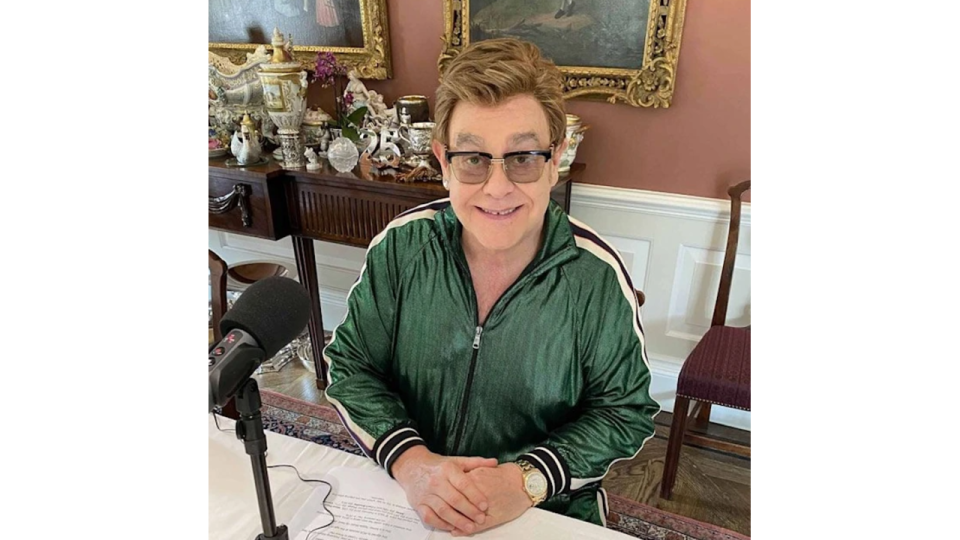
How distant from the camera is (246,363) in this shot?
0.49 m

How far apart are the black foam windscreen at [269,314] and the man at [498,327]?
16.0 inches

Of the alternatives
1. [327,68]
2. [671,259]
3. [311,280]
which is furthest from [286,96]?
[671,259]

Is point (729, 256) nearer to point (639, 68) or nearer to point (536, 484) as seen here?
point (639, 68)

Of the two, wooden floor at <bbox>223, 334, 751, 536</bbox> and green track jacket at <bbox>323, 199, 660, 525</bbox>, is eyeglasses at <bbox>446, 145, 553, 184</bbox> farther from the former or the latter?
wooden floor at <bbox>223, 334, 751, 536</bbox>

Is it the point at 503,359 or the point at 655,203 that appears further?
the point at 655,203

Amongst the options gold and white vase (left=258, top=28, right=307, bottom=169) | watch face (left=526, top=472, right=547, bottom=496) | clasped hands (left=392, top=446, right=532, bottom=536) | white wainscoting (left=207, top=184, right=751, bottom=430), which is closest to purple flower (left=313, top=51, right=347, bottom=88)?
gold and white vase (left=258, top=28, right=307, bottom=169)

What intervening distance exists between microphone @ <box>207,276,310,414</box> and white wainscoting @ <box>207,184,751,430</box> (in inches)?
67.4

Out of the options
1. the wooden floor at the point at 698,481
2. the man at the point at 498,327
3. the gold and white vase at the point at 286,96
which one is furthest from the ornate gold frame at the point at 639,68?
the wooden floor at the point at 698,481

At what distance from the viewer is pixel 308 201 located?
201 cm

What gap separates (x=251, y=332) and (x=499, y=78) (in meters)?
0.58

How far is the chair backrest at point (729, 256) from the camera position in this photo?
186 centimetres

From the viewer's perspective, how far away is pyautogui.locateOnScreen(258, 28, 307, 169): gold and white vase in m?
1.95
